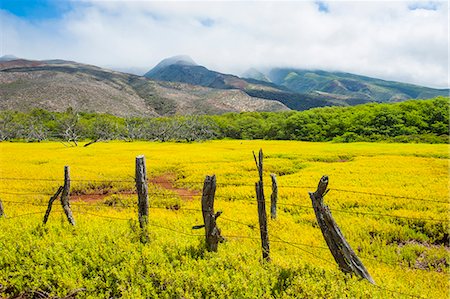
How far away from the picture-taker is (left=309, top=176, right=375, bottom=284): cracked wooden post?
702cm

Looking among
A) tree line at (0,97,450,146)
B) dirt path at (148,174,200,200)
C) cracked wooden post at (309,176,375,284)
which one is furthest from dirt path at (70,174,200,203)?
tree line at (0,97,450,146)

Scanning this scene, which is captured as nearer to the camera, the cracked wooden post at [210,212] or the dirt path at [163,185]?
the cracked wooden post at [210,212]

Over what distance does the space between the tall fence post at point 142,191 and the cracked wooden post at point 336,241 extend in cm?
493

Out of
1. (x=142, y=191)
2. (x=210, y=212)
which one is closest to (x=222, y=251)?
(x=210, y=212)

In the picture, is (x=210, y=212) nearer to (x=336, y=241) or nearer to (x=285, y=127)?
(x=336, y=241)

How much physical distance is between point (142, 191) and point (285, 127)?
11572 centimetres

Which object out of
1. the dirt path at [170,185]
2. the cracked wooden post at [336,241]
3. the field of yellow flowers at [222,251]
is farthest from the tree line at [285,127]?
the cracked wooden post at [336,241]

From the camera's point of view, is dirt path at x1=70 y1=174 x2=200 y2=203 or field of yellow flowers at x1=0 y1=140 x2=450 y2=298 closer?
field of yellow flowers at x1=0 y1=140 x2=450 y2=298

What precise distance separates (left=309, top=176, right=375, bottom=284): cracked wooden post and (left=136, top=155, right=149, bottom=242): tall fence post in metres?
4.93

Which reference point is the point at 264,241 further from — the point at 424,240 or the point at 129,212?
the point at 129,212

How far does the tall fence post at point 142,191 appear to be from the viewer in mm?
9477

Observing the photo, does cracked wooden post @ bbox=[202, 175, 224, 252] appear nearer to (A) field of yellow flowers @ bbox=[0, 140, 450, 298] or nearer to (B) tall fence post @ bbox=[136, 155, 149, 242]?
(A) field of yellow flowers @ bbox=[0, 140, 450, 298]

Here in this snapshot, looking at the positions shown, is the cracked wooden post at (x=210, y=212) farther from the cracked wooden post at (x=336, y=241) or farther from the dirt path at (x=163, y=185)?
the dirt path at (x=163, y=185)

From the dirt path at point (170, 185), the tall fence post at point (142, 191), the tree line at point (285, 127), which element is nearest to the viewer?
the tall fence post at point (142, 191)
